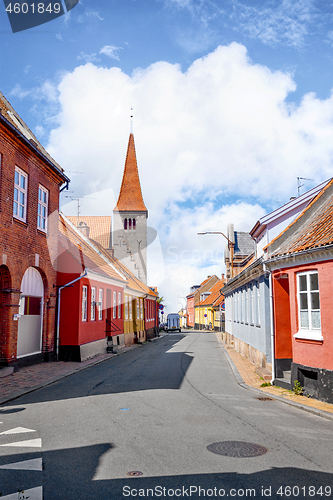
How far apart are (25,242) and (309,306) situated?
9.89 m

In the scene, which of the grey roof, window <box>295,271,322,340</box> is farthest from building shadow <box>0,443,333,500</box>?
the grey roof

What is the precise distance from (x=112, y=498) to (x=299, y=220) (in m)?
11.1

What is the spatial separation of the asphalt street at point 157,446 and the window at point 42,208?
7.67 metres

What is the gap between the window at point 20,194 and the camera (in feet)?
47.5

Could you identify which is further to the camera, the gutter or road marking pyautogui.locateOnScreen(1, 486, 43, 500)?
the gutter

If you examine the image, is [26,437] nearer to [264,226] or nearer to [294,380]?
→ [294,380]

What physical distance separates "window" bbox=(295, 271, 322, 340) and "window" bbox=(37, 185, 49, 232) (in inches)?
410

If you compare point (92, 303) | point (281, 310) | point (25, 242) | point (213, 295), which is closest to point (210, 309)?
point (213, 295)

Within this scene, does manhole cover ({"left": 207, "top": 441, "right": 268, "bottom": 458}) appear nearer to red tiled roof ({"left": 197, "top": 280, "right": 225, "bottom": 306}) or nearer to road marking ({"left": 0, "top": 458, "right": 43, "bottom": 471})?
road marking ({"left": 0, "top": 458, "right": 43, "bottom": 471})

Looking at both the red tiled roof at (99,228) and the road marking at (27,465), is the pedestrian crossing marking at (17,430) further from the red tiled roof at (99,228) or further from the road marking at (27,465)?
the red tiled roof at (99,228)

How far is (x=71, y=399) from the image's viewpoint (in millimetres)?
9719

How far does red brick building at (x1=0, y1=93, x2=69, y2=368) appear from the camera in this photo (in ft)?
44.6

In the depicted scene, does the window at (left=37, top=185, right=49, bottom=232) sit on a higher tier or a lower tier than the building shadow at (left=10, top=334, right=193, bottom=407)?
higher

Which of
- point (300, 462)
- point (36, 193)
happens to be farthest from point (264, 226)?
point (300, 462)
